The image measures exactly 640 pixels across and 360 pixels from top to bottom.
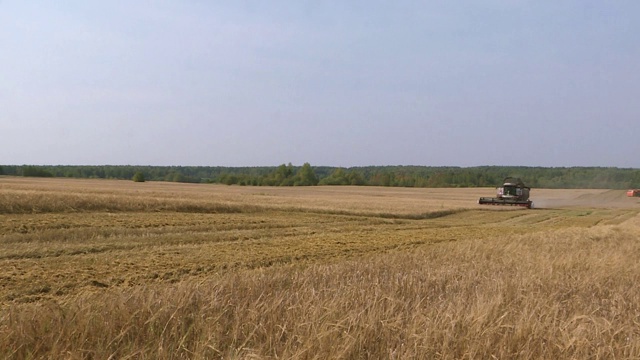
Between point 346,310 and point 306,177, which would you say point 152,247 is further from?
point 306,177

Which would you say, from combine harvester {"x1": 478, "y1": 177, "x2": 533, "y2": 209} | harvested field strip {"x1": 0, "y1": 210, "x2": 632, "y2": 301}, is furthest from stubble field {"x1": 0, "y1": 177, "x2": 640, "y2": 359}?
combine harvester {"x1": 478, "y1": 177, "x2": 533, "y2": 209}

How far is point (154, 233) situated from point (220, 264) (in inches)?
302

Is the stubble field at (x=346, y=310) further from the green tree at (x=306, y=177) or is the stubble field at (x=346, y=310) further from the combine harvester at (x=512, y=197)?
the green tree at (x=306, y=177)

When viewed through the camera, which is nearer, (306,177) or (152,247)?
(152,247)

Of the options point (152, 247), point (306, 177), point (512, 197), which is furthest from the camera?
point (306, 177)

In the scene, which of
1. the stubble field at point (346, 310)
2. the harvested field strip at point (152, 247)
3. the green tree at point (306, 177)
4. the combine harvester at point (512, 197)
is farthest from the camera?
the green tree at point (306, 177)

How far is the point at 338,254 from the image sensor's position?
14953 mm

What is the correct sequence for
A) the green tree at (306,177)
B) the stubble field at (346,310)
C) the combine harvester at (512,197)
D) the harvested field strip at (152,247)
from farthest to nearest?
the green tree at (306,177)
the combine harvester at (512,197)
the harvested field strip at (152,247)
the stubble field at (346,310)

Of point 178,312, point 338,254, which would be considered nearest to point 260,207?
point 338,254

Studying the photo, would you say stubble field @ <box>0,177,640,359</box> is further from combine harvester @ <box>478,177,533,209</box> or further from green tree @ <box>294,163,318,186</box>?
green tree @ <box>294,163,318,186</box>

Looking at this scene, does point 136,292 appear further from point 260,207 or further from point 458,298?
point 260,207

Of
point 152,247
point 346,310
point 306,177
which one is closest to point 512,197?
point 152,247

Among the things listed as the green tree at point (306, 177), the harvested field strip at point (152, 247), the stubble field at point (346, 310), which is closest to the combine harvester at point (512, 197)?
the harvested field strip at point (152, 247)

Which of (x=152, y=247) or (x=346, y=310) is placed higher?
(x=346, y=310)
